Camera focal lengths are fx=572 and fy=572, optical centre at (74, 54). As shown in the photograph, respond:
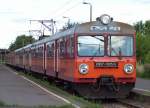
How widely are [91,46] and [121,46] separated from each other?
118 centimetres

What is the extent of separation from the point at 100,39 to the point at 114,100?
2796mm

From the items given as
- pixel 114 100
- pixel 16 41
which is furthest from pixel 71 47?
pixel 16 41

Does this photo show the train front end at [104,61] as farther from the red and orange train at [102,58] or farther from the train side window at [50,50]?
the train side window at [50,50]

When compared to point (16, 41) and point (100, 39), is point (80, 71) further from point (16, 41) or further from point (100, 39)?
point (16, 41)

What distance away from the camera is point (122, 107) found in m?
20.6

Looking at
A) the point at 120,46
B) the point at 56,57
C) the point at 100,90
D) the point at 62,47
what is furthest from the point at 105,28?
the point at 56,57

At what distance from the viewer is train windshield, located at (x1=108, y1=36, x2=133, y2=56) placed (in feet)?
72.0

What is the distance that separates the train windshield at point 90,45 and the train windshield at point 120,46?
35 cm

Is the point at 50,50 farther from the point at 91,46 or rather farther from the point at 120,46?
the point at 120,46

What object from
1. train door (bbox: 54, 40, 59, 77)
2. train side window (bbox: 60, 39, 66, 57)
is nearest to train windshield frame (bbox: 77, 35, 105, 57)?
train side window (bbox: 60, 39, 66, 57)

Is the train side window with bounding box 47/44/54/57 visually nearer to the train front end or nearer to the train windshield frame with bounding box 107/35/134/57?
the train front end

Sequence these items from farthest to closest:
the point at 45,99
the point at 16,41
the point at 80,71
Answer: the point at 16,41
the point at 80,71
the point at 45,99

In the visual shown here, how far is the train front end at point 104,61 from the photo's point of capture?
21.5 meters

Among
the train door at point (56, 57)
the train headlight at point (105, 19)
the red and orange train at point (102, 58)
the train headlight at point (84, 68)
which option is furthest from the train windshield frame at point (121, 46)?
the train door at point (56, 57)
